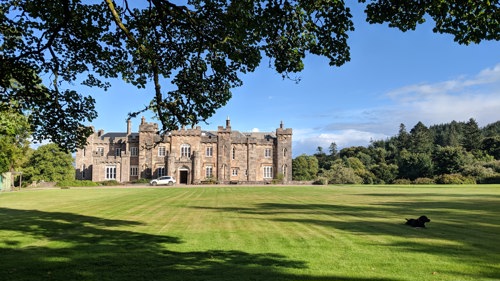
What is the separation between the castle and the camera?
2714 inches

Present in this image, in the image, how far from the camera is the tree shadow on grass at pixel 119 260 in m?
7.35

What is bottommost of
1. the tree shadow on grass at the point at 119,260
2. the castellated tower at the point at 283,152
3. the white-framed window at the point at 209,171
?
the tree shadow on grass at the point at 119,260

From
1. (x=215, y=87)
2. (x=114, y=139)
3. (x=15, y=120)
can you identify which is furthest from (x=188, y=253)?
(x=114, y=139)

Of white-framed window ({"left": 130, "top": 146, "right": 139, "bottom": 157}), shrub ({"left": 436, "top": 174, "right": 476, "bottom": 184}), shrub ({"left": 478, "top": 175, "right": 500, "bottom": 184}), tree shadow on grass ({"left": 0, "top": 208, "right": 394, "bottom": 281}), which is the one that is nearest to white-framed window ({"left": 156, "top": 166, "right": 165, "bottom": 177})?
white-framed window ({"left": 130, "top": 146, "right": 139, "bottom": 157})

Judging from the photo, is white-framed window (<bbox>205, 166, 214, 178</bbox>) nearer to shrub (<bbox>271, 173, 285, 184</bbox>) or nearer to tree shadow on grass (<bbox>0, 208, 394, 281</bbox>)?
shrub (<bbox>271, 173, 285, 184</bbox>)

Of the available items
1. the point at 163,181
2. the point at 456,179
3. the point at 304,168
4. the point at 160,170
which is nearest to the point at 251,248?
the point at 163,181

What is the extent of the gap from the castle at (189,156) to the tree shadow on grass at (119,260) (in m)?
55.8

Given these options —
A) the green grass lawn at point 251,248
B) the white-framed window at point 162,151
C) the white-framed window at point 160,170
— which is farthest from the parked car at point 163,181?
the green grass lawn at point 251,248

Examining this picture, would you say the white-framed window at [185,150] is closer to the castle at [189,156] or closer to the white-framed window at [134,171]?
the castle at [189,156]

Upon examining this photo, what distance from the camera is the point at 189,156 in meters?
72.0

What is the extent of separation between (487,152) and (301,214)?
274ft

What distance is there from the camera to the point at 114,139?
73812 mm

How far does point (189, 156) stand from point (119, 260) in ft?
210

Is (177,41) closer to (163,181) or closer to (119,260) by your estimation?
(119,260)
